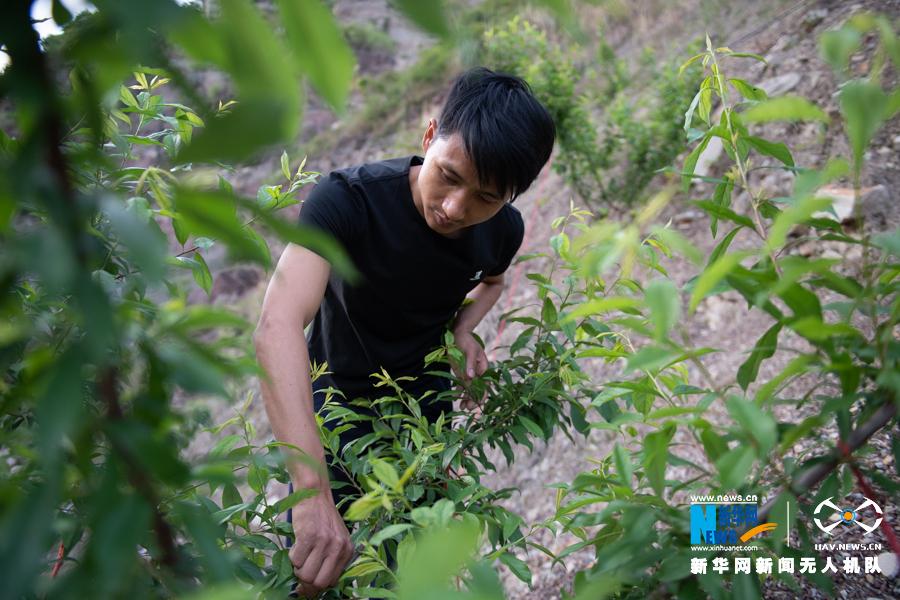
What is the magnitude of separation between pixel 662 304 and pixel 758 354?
29 cm

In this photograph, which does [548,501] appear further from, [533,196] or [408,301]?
[533,196]

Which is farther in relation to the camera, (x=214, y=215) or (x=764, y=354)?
(x=764, y=354)

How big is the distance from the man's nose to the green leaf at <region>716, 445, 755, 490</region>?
1023mm

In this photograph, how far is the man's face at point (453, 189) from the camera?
1534mm

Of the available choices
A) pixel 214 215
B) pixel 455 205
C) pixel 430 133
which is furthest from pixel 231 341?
pixel 430 133

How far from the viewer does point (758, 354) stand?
0.80 meters

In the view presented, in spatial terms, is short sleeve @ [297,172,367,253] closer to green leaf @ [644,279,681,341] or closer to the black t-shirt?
the black t-shirt

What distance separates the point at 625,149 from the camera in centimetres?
523

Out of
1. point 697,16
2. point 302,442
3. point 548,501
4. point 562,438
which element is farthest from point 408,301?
point 697,16

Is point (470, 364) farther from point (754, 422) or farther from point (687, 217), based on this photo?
point (687, 217)

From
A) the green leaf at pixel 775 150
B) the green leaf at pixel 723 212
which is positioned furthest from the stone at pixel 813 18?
the green leaf at pixel 723 212

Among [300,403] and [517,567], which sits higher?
[300,403]

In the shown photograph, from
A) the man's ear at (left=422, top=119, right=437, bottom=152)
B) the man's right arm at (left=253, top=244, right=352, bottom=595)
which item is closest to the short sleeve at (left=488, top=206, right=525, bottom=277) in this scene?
the man's ear at (left=422, top=119, right=437, bottom=152)

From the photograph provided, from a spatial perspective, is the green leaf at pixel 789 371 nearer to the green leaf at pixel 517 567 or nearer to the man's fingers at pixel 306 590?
the green leaf at pixel 517 567
